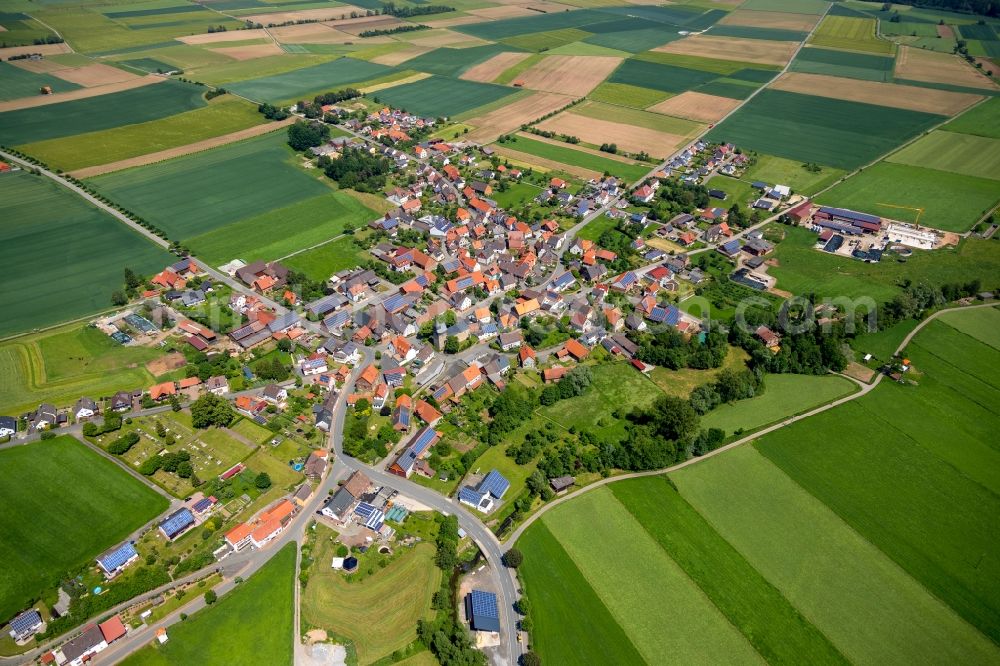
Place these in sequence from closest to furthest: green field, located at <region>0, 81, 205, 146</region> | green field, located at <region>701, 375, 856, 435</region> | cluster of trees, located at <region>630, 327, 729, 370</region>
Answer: green field, located at <region>701, 375, 856, 435</region>
cluster of trees, located at <region>630, 327, 729, 370</region>
green field, located at <region>0, 81, 205, 146</region>

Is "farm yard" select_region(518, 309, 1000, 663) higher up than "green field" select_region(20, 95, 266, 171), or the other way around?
"green field" select_region(20, 95, 266, 171)

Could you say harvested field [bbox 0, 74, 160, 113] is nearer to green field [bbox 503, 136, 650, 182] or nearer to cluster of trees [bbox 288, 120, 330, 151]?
cluster of trees [bbox 288, 120, 330, 151]

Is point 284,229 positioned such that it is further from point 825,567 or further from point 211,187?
point 825,567

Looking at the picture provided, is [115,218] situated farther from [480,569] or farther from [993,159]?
[993,159]

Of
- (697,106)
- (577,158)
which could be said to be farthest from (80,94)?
(697,106)

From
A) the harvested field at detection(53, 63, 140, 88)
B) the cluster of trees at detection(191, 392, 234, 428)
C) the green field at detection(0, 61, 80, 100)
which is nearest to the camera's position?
the cluster of trees at detection(191, 392, 234, 428)

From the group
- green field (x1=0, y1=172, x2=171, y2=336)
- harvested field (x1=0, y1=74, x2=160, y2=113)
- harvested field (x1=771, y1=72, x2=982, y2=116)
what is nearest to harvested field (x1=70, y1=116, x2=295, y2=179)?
green field (x1=0, y1=172, x2=171, y2=336)

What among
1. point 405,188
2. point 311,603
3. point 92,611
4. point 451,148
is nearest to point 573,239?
point 405,188
